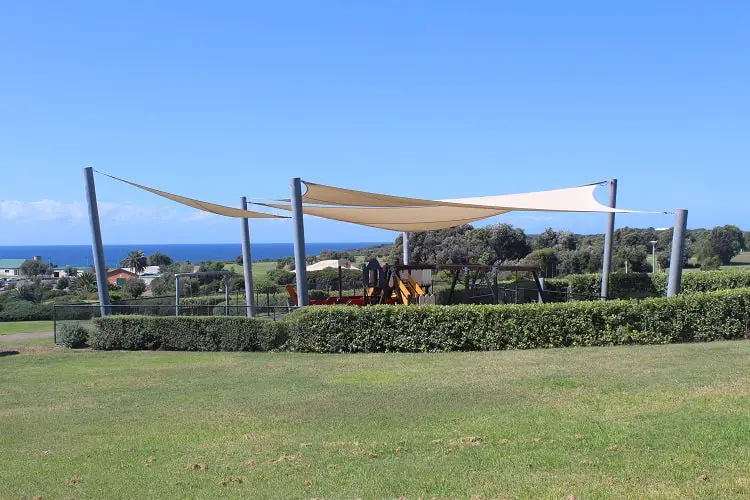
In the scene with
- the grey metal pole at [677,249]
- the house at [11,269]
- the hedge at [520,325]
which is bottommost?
the house at [11,269]

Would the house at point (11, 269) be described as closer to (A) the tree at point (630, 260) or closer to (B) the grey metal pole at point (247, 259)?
(A) the tree at point (630, 260)

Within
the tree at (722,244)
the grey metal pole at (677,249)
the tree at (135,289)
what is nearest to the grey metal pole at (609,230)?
the grey metal pole at (677,249)

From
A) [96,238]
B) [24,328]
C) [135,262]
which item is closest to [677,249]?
[96,238]

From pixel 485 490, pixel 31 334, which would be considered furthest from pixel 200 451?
pixel 31 334

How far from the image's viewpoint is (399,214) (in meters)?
17.0

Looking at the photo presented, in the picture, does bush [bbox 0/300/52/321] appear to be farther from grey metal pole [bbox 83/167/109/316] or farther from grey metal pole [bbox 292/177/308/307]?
grey metal pole [bbox 292/177/308/307]

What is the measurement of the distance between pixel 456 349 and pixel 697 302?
4.02 meters

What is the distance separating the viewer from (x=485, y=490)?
4086mm

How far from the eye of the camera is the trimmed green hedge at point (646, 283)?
18359 mm

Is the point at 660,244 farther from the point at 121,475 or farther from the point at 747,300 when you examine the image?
the point at 121,475

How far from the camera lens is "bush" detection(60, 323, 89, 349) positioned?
13.1m

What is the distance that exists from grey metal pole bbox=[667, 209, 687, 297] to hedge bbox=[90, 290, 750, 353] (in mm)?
872

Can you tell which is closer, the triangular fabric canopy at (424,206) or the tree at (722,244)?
the triangular fabric canopy at (424,206)

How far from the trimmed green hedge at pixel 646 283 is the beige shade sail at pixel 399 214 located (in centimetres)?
373
